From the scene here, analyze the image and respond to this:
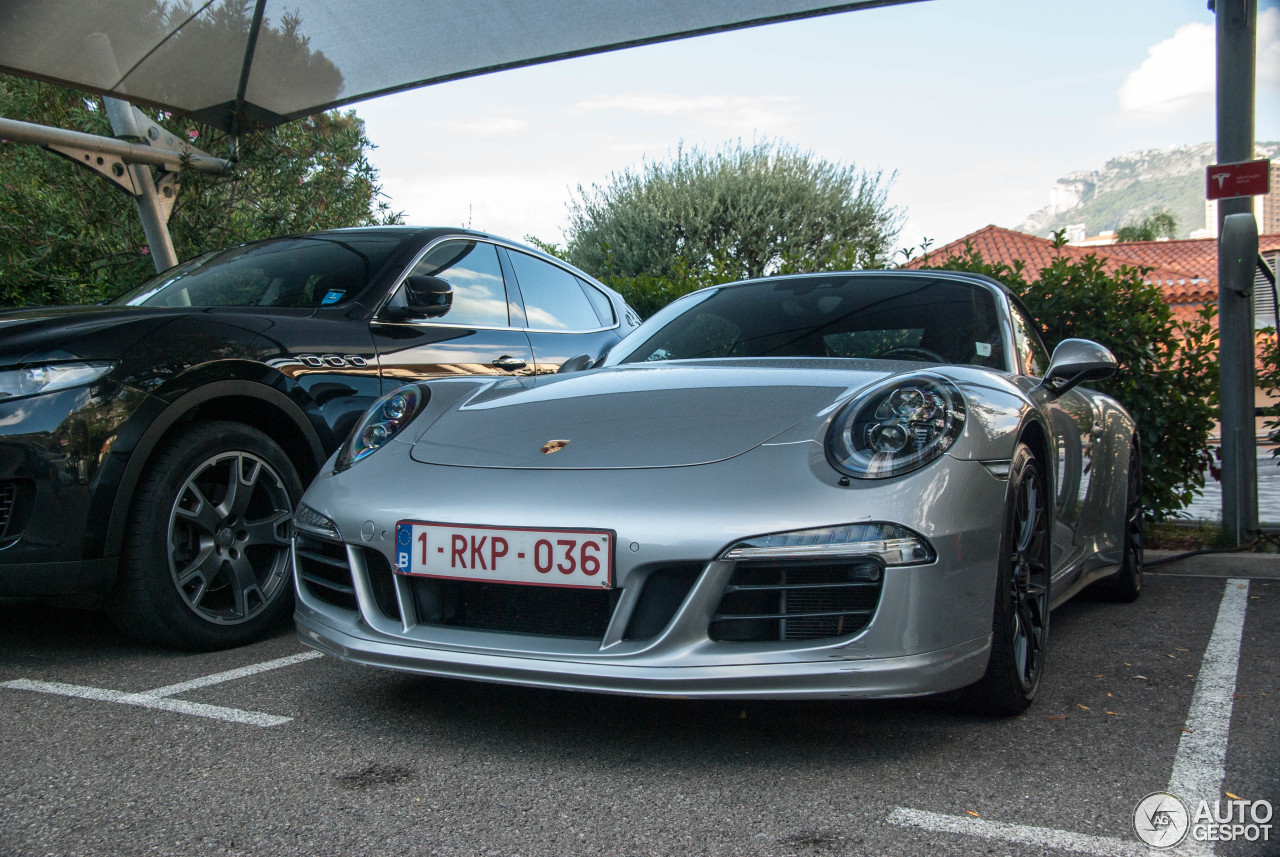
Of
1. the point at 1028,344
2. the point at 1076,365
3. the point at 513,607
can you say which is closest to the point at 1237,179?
the point at 1028,344

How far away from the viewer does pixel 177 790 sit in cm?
203

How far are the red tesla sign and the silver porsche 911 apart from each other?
3155mm

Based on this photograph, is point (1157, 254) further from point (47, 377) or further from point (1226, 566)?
point (47, 377)

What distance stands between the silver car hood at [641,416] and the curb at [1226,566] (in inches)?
122

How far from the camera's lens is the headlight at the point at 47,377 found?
9.14ft

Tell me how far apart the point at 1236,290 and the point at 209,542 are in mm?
4968

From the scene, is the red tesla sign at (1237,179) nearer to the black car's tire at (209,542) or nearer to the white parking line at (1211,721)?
the white parking line at (1211,721)

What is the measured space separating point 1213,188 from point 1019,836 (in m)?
4.61

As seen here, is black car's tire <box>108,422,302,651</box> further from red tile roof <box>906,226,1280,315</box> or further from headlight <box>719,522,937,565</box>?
red tile roof <box>906,226,1280,315</box>

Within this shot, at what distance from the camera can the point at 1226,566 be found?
502cm

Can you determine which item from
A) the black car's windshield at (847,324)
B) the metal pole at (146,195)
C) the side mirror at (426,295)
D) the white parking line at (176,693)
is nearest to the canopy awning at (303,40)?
the metal pole at (146,195)

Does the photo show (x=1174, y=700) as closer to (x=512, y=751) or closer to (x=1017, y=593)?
(x=1017, y=593)

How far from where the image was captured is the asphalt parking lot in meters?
1.83

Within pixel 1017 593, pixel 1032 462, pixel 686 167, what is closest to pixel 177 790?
pixel 1017 593
